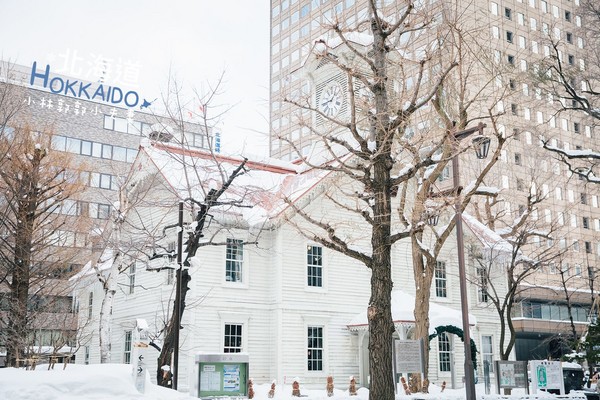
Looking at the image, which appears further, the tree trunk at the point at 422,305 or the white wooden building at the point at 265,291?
the white wooden building at the point at 265,291

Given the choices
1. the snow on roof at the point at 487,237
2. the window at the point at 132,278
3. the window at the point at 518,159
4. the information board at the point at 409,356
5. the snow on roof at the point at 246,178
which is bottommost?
the information board at the point at 409,356

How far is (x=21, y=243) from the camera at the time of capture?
70.2ft

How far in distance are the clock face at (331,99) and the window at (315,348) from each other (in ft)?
37.2

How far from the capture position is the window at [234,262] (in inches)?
1071

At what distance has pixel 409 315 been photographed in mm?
27594

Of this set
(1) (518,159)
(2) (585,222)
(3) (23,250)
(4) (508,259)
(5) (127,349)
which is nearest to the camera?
(3) (23,250)

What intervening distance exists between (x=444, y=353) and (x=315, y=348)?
7.16 meters

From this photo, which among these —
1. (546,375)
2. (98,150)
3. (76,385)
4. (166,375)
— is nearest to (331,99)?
(546,375)

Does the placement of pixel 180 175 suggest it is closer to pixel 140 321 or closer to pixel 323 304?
pixel 323 304

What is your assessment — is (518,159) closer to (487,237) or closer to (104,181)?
(487,237)

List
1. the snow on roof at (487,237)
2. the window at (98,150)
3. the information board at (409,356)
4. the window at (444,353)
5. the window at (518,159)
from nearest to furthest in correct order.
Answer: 1. the information board at (409,356)
2. the snow on roof at (487,237)
3. the window at (444,353)
4. the window at (518,159)
5. the window at (98,150)

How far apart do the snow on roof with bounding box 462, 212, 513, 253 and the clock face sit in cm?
827

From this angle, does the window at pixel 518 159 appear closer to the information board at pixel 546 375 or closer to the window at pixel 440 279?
the window at pixel 440 279

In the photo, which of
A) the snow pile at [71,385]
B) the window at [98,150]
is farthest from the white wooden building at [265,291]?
the window at [98,150]
